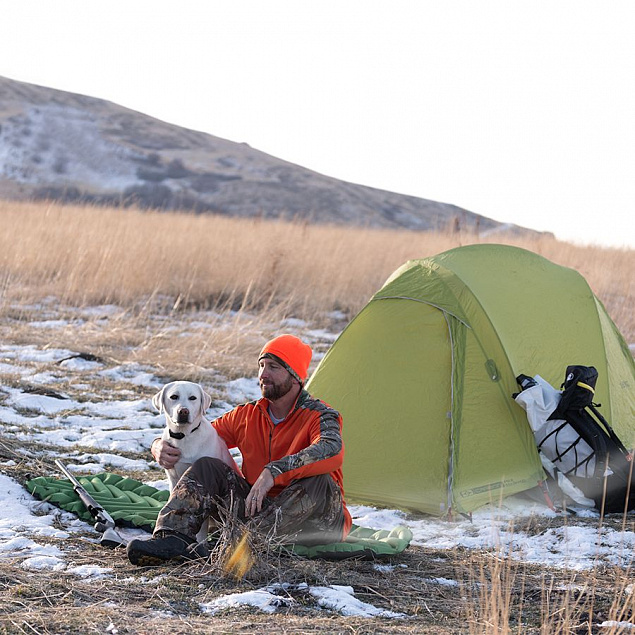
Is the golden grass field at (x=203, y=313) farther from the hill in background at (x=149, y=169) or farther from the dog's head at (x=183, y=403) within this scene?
the hill in background at (x=149, y=169)

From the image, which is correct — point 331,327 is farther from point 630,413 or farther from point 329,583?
point 329,583

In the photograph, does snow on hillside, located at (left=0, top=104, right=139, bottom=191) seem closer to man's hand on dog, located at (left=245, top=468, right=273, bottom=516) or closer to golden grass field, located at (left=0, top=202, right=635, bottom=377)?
golden grass field, located at (left=0, top=202, right=635, bottom=377)

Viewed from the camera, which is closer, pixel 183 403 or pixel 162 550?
pixel 162 550

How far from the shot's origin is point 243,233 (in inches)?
604

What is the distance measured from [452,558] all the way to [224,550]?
1.32 m

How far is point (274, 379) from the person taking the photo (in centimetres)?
414

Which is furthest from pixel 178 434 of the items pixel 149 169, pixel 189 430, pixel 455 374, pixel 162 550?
pixel 149 169

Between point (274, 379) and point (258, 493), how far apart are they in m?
0.58

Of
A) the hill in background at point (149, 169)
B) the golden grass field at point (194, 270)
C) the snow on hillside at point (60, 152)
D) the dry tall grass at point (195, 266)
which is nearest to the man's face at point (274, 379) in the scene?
the golden grass field at point (194, 270)

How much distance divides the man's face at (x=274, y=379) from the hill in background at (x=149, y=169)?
39.7m

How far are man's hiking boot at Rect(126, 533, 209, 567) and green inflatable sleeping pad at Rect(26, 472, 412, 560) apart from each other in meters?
0.42

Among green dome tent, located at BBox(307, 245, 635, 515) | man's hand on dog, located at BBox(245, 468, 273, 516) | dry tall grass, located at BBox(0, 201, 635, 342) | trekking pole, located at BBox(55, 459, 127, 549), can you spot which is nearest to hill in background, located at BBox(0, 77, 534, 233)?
dry tall grass, located at BBox(0, 201, 635, 342)

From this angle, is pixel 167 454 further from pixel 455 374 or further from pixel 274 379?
pixel 455 374

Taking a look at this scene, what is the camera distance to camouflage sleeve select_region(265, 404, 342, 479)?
387cm
